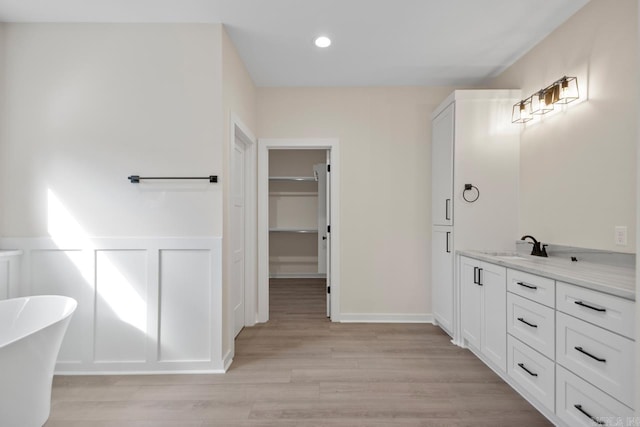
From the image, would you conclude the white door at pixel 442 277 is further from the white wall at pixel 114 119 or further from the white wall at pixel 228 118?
the white wall at pixel 114 119

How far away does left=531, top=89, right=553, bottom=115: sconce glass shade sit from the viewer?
245 centimetres

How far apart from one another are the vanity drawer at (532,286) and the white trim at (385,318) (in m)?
1.53

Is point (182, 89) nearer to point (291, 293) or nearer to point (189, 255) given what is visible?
point (189, 255)

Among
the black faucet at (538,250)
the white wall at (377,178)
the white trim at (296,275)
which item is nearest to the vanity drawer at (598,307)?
the black faucet at (538,250)

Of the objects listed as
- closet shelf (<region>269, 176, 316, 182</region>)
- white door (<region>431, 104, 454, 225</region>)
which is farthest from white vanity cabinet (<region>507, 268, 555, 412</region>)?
closet shelf (<region>269, 176, 316, 182</region>)

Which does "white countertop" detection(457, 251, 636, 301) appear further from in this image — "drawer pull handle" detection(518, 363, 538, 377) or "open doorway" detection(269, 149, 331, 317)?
"open doorway" detection(269, 149, 331, 317)

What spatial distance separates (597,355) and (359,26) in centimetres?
250

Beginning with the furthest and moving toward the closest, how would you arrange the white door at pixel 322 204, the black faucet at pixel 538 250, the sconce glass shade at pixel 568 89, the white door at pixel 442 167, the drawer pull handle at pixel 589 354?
1. the white door at pixel 322 204
2. the white door at pixel 442 167
3. the black faucet at pixel 538 250
4. the sconce glass shade at pixel 568 89
5. the drawer pull handle at pixel 589 354

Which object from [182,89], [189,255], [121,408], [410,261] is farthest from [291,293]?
[182,89]

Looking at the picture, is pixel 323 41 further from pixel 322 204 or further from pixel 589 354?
pixel 322 204

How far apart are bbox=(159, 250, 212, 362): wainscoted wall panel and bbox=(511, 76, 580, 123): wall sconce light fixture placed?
9.33 ft

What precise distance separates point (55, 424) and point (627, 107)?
384 cm

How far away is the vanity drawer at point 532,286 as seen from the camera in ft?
5.79

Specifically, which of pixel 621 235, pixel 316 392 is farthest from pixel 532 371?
pixel 316 392
